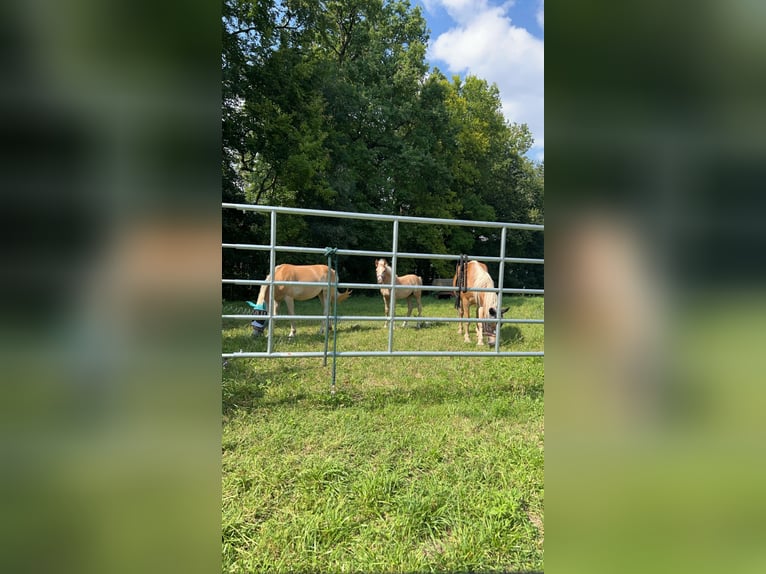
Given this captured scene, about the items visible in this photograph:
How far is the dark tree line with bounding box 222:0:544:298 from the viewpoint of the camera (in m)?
10.9

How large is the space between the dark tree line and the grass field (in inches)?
283

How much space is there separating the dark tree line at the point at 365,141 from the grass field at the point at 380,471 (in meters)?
7.20

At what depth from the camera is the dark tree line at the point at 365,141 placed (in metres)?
10.9

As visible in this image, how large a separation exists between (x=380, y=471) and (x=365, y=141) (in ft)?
52.4

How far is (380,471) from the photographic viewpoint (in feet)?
5.25

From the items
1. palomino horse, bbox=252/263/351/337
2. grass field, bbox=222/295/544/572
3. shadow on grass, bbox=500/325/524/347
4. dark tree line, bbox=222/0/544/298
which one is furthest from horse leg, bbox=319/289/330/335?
dark tree line, bbox=222/0/544/298

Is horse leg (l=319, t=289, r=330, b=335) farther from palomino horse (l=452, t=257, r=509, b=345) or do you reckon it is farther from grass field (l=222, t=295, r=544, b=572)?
palomino horse (l=452, t=257, r=509, b=345)
